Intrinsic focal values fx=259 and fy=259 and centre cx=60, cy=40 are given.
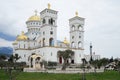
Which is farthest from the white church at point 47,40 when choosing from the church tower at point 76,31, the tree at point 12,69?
the tree at point 12,69

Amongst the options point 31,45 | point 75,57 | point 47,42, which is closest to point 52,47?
point 47,42

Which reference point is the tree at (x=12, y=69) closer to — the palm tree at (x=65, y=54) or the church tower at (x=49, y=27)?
the church tower at (x=49, y=27)

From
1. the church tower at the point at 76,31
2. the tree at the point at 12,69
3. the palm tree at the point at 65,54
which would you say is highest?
the church tower at the point at 76,31

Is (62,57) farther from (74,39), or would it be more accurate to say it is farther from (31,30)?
(31,30)

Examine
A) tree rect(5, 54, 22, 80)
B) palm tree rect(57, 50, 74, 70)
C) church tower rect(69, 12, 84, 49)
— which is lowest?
tree rect(5, 54, 22, 80)

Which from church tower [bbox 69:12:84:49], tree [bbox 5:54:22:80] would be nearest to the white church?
church tower [bbox 69:12:84:49]

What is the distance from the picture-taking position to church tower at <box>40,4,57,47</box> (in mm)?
85938

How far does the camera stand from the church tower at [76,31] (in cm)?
9383

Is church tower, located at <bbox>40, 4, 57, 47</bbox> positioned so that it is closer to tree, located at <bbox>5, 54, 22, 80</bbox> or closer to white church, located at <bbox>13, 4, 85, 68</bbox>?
white church, located at <bbox>13, 4, 85, 68</bbox>

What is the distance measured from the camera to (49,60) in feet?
272

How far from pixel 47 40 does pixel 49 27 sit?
180 inches

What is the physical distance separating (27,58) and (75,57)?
59.5 feet

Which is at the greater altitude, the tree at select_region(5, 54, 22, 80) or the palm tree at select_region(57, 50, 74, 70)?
the palm tree at select_region(57, 50, 74, 70)

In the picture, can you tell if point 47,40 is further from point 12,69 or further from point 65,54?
point 12,69
